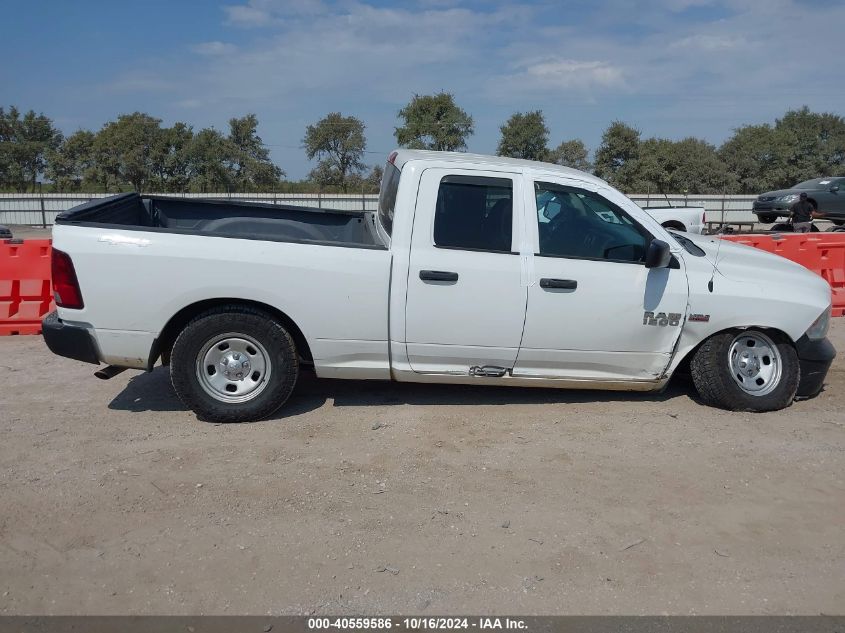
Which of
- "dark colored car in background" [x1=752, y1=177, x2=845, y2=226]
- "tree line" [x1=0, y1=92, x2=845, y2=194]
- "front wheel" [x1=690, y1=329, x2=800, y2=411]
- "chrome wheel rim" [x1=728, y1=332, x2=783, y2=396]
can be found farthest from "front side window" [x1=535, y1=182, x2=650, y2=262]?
"tree line" [x1=0, y1=92, x2=845, y2=194]

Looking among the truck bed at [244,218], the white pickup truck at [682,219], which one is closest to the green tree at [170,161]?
the white pickup truck at [682,219]

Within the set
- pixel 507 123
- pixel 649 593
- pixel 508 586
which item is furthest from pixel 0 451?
pixel 507 123

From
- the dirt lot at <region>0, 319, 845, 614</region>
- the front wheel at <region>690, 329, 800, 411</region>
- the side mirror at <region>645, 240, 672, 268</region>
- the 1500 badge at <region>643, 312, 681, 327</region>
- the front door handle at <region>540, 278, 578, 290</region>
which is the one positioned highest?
the side mirror at <region>645, 240, 672, 268</region>

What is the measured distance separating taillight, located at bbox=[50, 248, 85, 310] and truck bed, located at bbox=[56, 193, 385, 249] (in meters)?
1.06

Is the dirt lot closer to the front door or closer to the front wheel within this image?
the front wheel

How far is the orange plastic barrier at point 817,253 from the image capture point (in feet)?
31.4

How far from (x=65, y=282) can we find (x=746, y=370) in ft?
16.2

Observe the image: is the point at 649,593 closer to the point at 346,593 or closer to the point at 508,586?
the point at 508,586

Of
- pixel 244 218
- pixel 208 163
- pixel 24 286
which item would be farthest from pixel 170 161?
pixel 244 218

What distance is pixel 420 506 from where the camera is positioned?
13.6 feet

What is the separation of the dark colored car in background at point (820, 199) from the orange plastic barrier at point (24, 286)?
22993mm

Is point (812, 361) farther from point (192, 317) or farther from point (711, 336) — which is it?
point (192, 317)

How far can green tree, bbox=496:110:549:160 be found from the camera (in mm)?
40438

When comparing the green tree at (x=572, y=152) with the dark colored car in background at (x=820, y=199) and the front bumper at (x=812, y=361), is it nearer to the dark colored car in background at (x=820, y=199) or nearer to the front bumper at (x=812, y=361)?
the dark colored car in background at (x=820, y=199)
